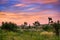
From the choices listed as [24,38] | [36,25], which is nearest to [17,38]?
[24,38]

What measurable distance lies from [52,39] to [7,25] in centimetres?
1019

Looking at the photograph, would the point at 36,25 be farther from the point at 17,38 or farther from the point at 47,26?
the point at 17,38

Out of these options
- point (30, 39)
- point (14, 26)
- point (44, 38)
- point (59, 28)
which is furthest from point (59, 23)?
point (30, 39)

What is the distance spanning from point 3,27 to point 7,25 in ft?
2.10

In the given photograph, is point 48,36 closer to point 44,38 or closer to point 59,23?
point 44,38

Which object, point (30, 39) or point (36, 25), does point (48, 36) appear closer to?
point (30, 39)

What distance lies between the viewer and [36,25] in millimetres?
38812

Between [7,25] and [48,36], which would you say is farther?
[7,25]

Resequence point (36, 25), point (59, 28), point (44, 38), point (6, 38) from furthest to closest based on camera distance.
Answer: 1. point (36, 25)
2. point (59, 28)
3. point (44, 38)
4. point (6, 38)

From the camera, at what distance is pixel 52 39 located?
20609 mm

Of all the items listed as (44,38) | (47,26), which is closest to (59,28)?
(47,26)

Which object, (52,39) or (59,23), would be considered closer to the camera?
(52,39)

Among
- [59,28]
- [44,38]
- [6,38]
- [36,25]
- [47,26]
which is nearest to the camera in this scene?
[6,38]

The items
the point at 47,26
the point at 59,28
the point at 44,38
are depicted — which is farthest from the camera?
the point at 47,26
